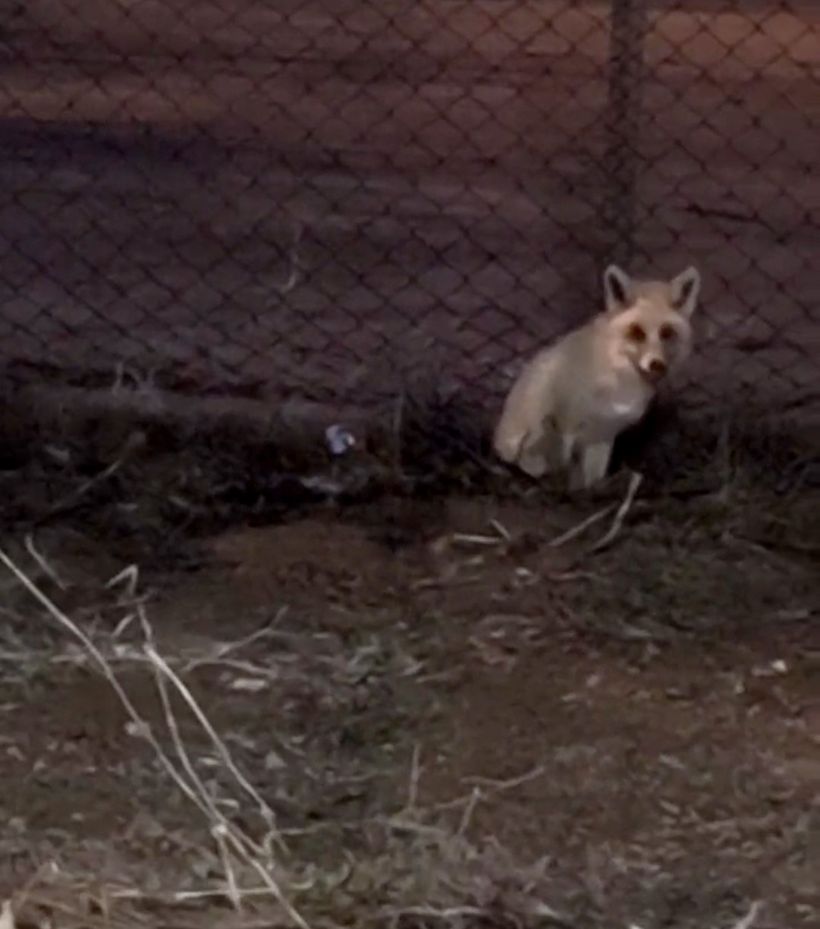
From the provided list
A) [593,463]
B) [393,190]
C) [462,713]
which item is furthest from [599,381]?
[393,190]

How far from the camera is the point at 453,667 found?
3.22 metres

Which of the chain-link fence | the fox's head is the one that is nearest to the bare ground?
the fox's head

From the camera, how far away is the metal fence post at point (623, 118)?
412 centimetres

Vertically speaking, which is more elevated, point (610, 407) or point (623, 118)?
point (623, 118)

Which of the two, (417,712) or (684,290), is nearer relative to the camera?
(417,712)

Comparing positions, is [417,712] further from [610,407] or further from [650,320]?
[650,320]

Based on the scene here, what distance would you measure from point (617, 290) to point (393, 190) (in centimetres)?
237

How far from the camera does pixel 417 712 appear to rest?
308cm

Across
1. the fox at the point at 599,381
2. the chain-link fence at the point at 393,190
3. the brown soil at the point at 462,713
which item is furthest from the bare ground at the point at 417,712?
the chain-link fence at the point at 393,190

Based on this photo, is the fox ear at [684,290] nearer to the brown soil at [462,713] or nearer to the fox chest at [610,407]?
the fox chest at [610,407]

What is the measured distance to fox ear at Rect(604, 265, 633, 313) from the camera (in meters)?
3.79

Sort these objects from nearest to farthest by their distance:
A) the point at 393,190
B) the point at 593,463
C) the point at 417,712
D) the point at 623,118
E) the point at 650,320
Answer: the point at 417,712 → the point at 650,320 → the point at 593,463 → the point at 623,118 → the point at 393,190

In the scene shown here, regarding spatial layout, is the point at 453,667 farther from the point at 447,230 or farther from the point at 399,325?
the point at 447,230

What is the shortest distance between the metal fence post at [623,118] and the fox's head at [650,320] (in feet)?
1.58
